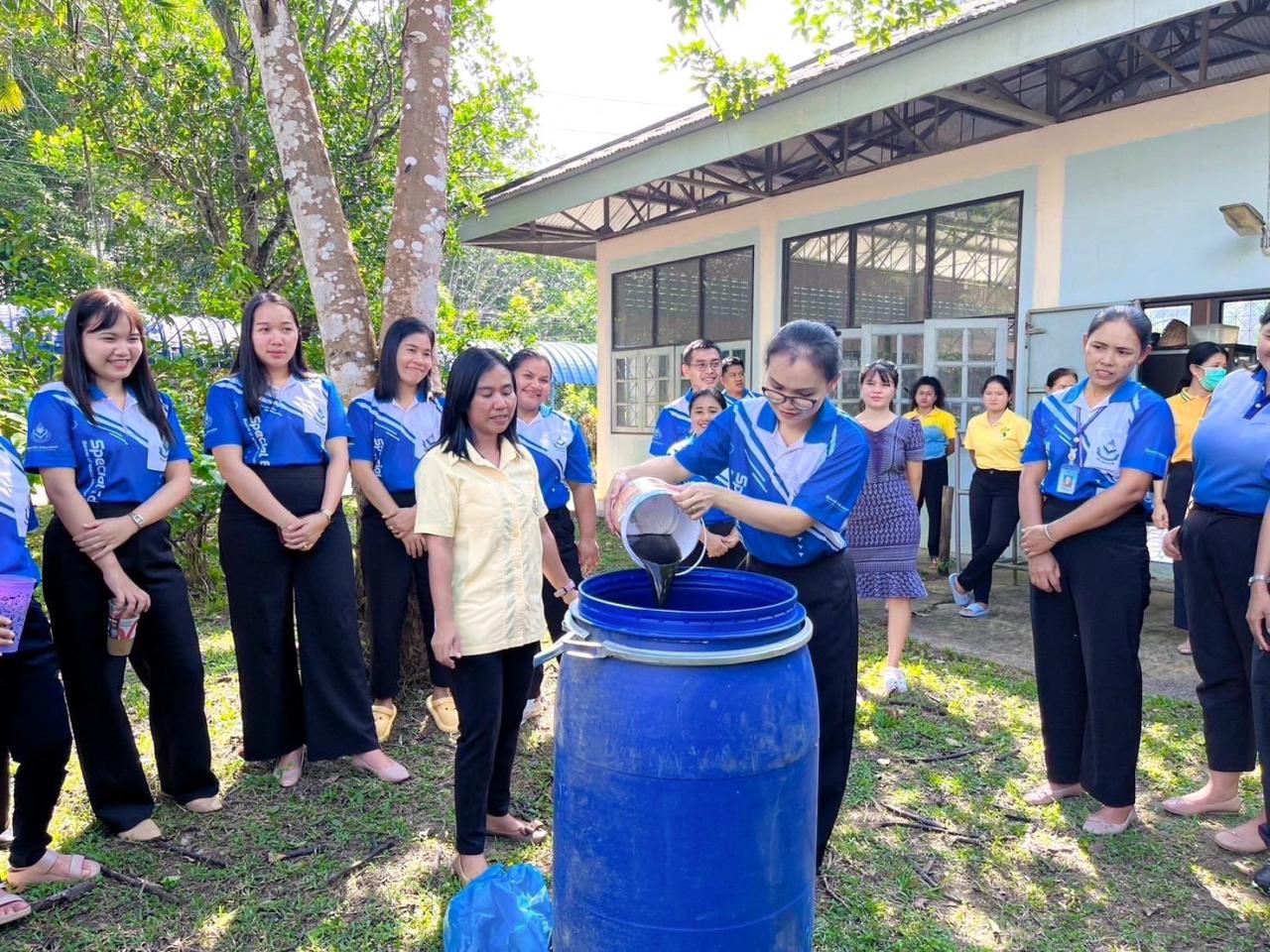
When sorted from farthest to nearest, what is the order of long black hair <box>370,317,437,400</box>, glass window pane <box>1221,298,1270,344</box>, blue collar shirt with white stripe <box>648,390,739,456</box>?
glass window pane <box>1221,298,1270,344</box> → blue collar shirt with white stripe <box>648,390,739,456</box> → long black hair <box>370,317,437,400</box>

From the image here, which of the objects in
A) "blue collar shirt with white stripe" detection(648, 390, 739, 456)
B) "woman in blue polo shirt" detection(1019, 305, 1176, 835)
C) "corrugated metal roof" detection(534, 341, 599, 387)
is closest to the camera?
"woman in blue polo shirt" detection(1019, 305, 1176, 835)

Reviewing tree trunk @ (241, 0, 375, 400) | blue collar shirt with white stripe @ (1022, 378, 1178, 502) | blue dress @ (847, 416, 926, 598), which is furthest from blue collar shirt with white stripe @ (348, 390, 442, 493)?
blue collar shirt with white stripe @ (1022, 378, 1178, 502)

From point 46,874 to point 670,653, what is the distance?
6.95 ft

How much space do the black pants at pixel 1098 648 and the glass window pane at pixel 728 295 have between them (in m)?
6.82

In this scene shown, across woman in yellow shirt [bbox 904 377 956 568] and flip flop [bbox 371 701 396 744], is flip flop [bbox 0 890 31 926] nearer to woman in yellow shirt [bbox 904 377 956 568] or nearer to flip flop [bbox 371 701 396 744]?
flip flop [bbox 371 701 396 744]

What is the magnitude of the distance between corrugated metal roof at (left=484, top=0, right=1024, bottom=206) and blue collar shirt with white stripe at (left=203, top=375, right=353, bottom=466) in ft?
12.3

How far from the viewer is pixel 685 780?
1671 mm

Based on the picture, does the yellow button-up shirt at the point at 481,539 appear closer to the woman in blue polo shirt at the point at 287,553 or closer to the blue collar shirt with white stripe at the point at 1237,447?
the woman in blue polo shirt at the point at 287,553

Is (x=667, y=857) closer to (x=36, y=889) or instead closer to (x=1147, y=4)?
(x=36, y=889)

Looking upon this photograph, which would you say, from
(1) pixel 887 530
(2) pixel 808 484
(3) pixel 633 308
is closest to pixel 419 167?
(2) pixel 808 484

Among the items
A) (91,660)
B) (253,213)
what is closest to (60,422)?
(91,660)

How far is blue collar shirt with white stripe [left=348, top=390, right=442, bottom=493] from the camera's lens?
3.45m

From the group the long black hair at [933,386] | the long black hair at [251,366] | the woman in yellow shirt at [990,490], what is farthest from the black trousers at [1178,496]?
the long black hair at [251,366]

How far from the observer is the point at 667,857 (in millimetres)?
1680
